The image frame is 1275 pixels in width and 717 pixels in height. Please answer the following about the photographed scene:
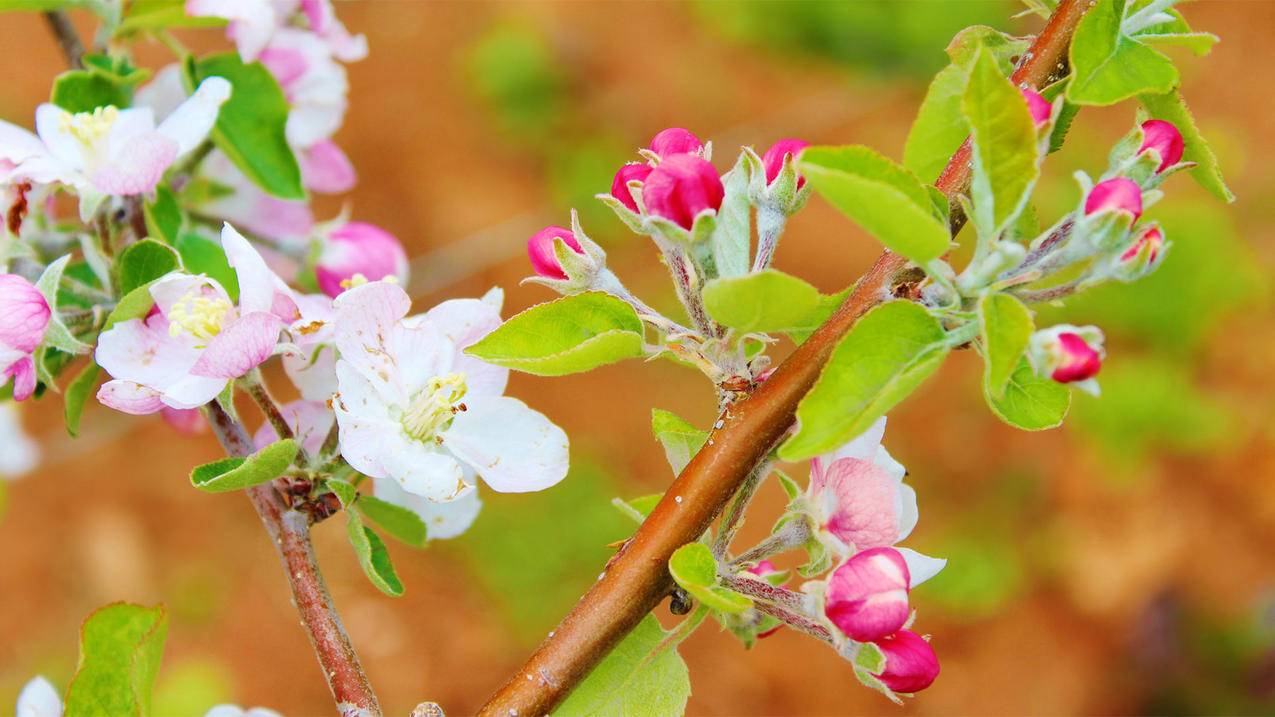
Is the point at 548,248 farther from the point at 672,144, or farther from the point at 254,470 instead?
the point at 254,470

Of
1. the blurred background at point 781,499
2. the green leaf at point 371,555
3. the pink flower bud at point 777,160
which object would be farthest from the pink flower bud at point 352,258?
the blurred background at point 781,499

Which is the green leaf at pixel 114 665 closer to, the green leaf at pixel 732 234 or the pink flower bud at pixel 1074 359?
the green leaf at pixel 732 234

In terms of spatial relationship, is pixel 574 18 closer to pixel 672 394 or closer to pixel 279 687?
pixel 672 394

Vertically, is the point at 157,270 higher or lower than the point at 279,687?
higher

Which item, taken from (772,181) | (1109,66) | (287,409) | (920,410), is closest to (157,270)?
(287,409)

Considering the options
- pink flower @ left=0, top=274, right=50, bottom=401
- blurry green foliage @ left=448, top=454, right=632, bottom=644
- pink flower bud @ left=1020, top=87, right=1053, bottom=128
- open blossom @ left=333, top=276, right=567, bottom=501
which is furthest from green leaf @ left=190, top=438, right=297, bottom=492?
blurry green foliage @ left=448, top=454, right=632, bottom=644

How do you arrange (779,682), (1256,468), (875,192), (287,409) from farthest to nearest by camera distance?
(1256,468)
(779,682)
(287,409)
(875,192)

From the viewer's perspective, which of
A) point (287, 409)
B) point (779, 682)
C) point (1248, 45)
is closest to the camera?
point (287, 409)
